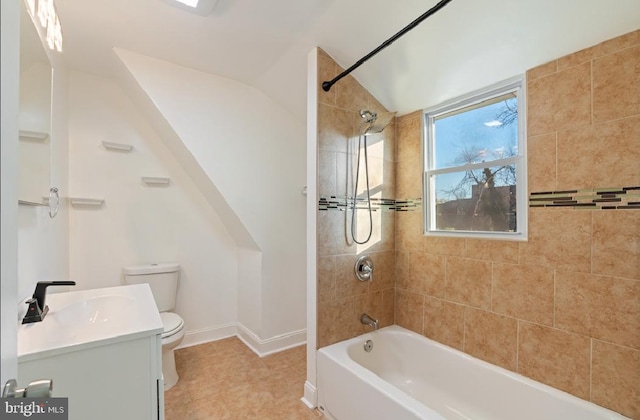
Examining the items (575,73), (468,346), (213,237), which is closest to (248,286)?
(213,237)

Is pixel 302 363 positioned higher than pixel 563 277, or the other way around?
pixel 563 277

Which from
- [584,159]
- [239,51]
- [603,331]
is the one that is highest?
[239,51]

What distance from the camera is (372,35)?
1791 millimetres

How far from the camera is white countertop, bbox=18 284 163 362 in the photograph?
93 cm

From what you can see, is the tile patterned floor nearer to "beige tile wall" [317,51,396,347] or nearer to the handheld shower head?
"beige tile wall" [317,51,396,347]

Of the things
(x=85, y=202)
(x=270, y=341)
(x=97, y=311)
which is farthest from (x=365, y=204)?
(x=85, y=202)

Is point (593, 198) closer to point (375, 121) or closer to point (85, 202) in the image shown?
point (375, 121)

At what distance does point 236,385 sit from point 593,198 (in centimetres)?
252

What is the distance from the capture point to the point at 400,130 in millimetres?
2342

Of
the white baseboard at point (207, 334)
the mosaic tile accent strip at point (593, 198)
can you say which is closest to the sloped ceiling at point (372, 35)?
the mosaic tile accent strip at point (593, 198)

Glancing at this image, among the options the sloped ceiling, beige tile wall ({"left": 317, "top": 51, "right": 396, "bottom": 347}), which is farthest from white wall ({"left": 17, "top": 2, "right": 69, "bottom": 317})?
beige tile wall ({"left": 317, "top": 51, "right": 396, "bottom": 347})

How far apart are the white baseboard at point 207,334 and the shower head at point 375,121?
7.81 feet

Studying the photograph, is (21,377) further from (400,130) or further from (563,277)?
(400,130)

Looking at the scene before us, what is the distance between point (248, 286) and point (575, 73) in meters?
2.84
